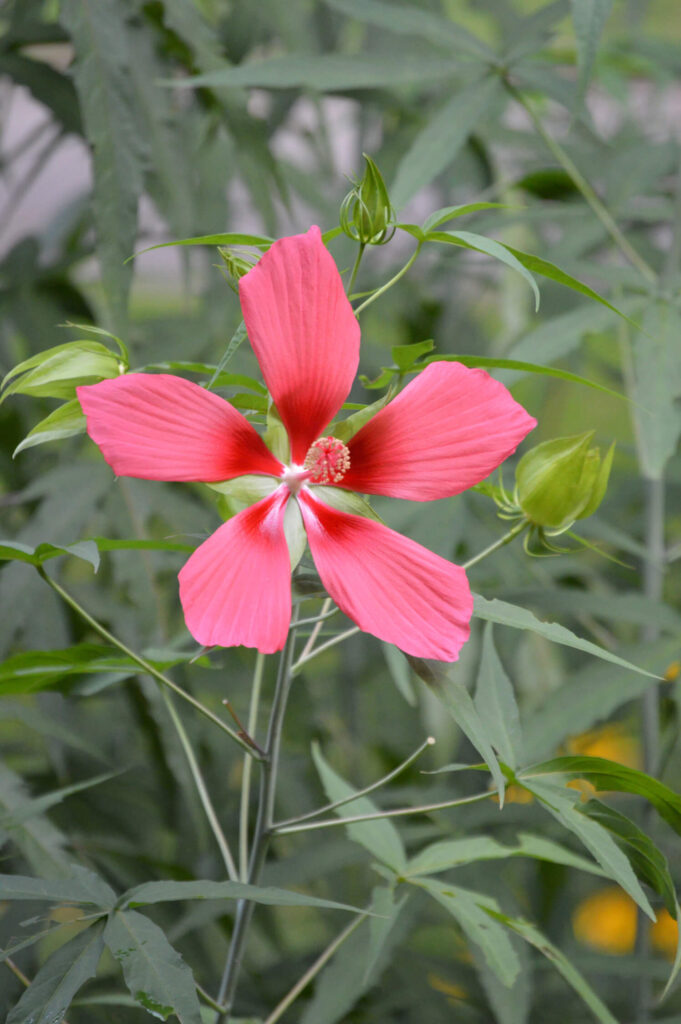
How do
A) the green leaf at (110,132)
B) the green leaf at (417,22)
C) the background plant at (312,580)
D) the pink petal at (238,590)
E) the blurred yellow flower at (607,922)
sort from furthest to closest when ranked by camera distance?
the blurred yellow flower at (607,922), the green leaf at (417,22), the green leaf at (110,132), the background plant at (312,580), the pink petal at (238,590)

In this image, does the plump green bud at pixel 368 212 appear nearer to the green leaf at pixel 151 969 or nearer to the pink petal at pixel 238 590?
the pink petal at pixel 238 590

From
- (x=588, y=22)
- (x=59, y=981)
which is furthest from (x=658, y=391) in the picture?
(x=59, y=981)

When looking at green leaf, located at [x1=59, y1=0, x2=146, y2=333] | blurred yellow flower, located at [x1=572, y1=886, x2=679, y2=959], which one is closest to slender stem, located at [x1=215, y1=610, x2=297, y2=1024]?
green leaf, located at [x1=59, y1=0, x2=146, y2=333]

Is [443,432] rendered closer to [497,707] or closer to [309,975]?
[497,707]

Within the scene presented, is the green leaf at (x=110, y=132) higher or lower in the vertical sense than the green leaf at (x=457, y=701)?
higher

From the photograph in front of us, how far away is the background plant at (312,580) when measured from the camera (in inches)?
14.2

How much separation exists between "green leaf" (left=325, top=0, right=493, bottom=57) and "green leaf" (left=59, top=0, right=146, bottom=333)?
0.51 ft

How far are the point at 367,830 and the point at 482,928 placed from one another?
0.07 metres

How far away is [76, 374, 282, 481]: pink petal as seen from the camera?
26 cm

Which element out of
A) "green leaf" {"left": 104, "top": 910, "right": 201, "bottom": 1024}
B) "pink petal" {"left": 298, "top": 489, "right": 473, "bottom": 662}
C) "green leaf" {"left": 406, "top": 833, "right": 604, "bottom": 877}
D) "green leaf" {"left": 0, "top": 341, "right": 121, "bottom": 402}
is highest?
"green leaf" {"left": 0, "top": 341, "right": 121, "bottom": 402}

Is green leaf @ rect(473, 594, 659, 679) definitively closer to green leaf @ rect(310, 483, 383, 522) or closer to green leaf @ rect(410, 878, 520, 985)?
green leaf @ rect(310, 483, 383, 522)

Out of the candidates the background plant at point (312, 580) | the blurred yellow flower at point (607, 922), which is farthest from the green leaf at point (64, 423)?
the blurred yellow flower at point (607, 922)

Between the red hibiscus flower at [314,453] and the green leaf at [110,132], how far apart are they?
0.69 feet

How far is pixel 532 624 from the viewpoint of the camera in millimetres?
293
